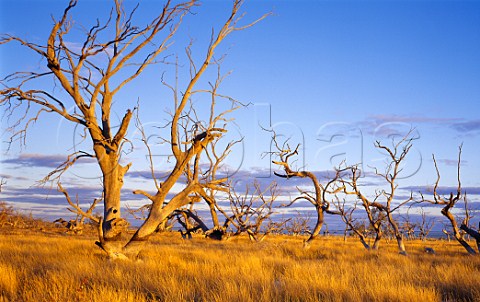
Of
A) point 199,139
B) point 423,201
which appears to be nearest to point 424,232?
point 423,201

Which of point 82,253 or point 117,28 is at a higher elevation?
point 117,28

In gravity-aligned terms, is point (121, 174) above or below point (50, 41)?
below

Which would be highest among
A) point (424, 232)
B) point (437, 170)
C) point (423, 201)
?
point (437, 170)

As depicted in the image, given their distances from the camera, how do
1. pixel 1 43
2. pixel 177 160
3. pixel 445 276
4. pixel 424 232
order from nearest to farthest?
pixel 445 276 < pixel 1 43 < pixel 177 160 < pixel 424 232

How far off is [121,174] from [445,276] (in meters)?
7.63

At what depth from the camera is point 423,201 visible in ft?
63.3

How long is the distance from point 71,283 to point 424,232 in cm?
5140

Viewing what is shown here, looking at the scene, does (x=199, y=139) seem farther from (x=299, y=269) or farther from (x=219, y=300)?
(x=219, y=300)

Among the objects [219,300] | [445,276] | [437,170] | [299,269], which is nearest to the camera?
[219,300]

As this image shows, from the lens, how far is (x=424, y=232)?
2042 inches

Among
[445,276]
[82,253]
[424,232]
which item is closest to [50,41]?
[82,253]

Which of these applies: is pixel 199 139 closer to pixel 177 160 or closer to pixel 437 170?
pixel 177 160

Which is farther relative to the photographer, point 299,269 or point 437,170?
point 437,170

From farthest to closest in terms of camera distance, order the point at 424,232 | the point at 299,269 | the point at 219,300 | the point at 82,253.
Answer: the point at 424,232 → the point at 82,253 → the point at 299,269 → the point at 219,300
